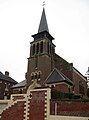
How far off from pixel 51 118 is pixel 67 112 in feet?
7.19

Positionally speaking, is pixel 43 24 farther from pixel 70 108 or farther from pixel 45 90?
pixel 70 108

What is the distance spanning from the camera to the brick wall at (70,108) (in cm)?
2351

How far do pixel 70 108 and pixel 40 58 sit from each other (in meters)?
20.9

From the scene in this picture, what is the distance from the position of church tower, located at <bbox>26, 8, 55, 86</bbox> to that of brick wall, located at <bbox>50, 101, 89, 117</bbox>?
52.3 feet

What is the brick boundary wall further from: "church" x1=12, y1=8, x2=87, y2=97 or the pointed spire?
the pointed spire

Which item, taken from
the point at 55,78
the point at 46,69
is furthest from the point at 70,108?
the point at 46,69

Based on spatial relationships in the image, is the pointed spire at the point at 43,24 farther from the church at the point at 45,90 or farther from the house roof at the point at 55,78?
the house roof at the point at 55,78

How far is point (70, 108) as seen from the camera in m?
24.3

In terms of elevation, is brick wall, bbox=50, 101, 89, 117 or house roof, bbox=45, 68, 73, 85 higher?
house roof, bbox=45, 68, 73, 85

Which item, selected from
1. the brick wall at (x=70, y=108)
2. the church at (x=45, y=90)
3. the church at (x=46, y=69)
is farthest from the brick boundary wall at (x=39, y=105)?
the church at (x=46, y=69)

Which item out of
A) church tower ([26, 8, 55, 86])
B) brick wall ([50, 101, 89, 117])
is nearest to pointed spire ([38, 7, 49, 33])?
church tower ([26, 8, 55, 86])

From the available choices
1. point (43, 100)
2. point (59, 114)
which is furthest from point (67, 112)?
point (43, 100)

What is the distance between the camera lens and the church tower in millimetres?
42344

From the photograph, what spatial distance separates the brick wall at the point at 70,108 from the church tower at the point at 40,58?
15.9 meters
